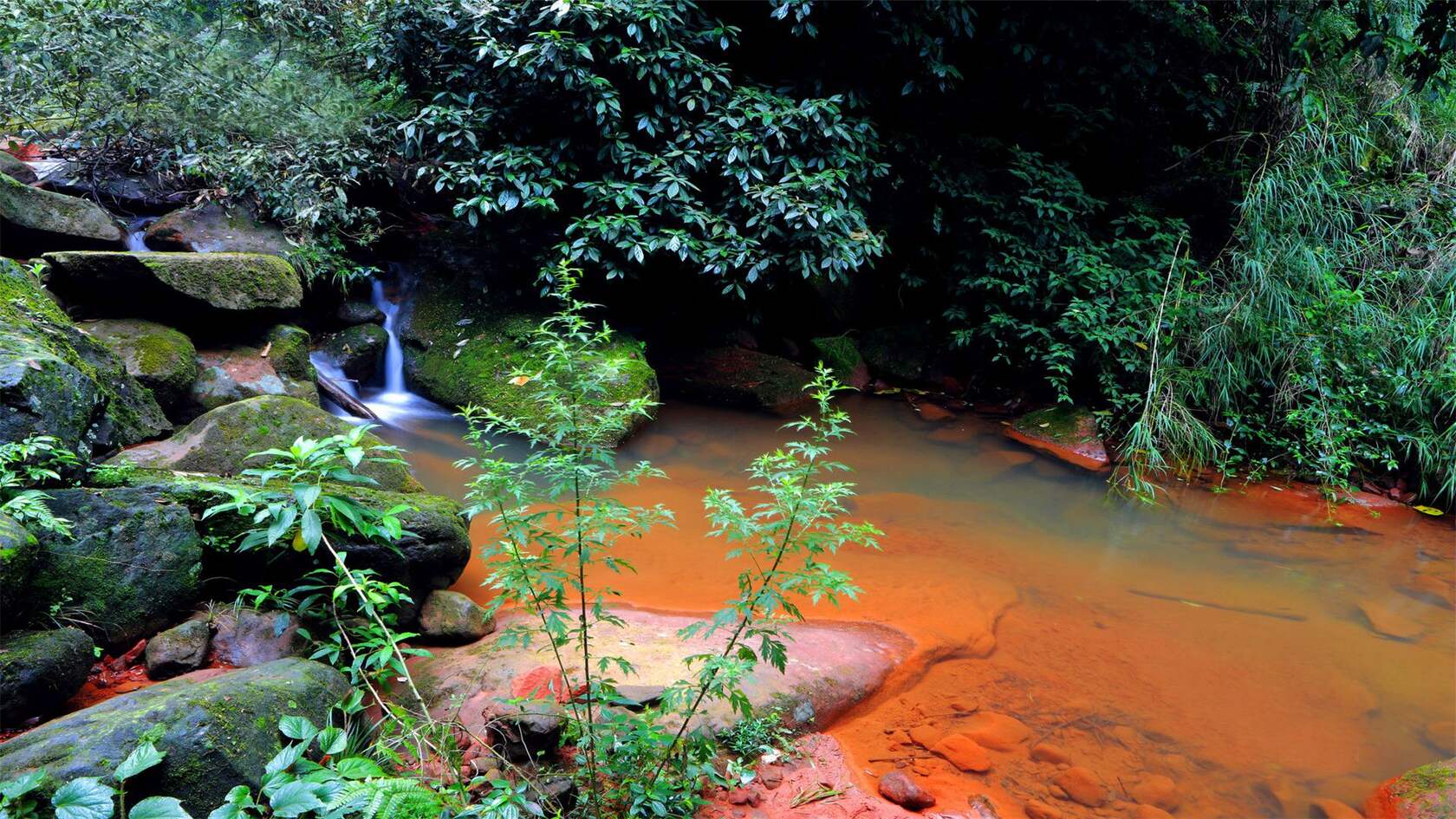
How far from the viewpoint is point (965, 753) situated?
307 cm

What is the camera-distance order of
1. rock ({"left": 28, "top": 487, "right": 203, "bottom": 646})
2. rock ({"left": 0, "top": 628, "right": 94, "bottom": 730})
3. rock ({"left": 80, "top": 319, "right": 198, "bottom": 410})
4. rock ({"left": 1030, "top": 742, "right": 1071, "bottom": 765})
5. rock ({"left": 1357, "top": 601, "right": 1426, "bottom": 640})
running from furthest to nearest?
rock ({"left": 80, "top": 319, "right": 198, "bottom": 410}) < rock ({"left": 1357, "top": 601, "right": 1426, "bottom": 640}) < rock ({"left": 1030, "top": 742, "right": 1071, "bottom": 765}) < rock ({"left": 28, "top": 487, "right": 203, "bottom": 646}) < rock ({"left": 0, "top": 628, "right": 94, "bottom": 730})

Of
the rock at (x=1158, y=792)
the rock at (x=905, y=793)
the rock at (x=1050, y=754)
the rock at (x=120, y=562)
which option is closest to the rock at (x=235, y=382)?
the rock at (x=120, y=562)

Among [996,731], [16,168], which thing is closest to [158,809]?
[996,731]

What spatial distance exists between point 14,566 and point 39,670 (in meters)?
0.32

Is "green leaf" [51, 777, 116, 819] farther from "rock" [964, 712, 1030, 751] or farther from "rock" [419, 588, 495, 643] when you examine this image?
"rock" [964, 712, 1030, 751]

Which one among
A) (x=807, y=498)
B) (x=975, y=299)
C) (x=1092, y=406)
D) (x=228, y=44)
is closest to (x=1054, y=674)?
(x=807, y=498)

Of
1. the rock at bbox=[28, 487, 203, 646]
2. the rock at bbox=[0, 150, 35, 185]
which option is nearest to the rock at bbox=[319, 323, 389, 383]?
the rock at bbox=[0, 150, 35, 185]

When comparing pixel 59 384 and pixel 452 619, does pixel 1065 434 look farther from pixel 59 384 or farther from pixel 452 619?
pixel 59 384

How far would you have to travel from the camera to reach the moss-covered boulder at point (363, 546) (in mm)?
3066

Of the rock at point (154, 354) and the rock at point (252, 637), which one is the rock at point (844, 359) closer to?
the rock at point (154, 354)

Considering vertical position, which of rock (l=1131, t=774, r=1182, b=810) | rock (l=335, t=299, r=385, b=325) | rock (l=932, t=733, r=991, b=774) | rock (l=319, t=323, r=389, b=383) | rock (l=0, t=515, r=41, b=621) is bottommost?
rock (l=1131, t=774, r=1182, b=810)

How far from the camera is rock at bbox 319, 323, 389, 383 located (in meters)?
6.34

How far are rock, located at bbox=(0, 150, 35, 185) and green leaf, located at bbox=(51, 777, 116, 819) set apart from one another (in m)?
6.23

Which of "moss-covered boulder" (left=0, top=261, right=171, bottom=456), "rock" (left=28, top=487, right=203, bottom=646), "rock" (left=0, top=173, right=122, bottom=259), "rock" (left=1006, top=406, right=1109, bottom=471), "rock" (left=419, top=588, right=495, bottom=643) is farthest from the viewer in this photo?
"rock" (left=1006, top=406, right=1109, bottom=471)
